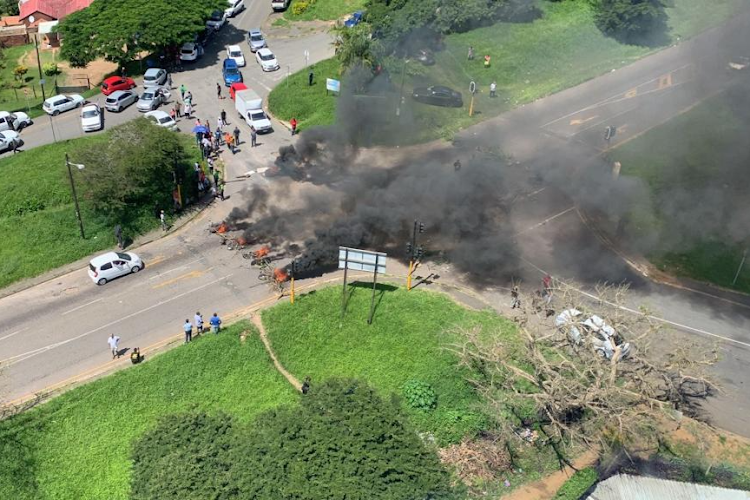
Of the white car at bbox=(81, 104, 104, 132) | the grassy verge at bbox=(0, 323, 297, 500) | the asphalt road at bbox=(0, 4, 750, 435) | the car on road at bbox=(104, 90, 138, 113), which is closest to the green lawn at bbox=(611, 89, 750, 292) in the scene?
the asphalt road at bbox=(0, 4, 750, 435)

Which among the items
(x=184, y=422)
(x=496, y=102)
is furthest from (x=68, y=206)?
(x=496, y=102)

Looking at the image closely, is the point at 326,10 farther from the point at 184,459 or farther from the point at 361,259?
the point at 184,459

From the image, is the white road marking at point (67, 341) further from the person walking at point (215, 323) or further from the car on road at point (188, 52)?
the car on road at point (188, 52)

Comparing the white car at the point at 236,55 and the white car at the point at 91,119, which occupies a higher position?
the white car at the point at 236,55

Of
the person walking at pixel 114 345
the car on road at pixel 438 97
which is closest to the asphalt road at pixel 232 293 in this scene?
the person walking at pixel 114 345

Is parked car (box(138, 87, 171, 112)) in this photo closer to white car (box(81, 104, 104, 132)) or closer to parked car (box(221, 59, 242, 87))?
white car (box(81, 104, 104, 132))

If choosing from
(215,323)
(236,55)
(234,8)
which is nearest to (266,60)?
(236,55)

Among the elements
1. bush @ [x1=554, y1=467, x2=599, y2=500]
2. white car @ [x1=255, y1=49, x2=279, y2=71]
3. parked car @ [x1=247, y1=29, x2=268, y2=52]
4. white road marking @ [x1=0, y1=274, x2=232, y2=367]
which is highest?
parked car @ [x1=247, y1=29, x2=268, y2=52]

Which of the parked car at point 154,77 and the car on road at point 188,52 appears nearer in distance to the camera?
the parked car at point 154,77
